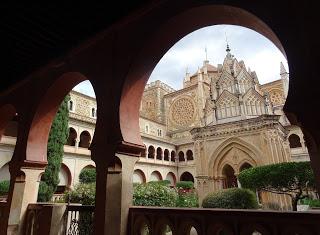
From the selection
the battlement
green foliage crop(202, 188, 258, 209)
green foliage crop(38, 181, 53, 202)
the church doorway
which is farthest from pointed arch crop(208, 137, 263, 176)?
the battlement

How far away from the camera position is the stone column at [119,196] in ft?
10.0

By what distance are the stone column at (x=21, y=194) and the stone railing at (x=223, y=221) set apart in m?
2.69

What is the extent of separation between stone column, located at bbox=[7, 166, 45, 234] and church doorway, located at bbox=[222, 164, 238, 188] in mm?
15950

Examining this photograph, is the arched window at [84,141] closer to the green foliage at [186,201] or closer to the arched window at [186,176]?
the green foliage at [186,201]

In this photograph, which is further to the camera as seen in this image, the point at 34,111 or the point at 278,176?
the point at 278,176

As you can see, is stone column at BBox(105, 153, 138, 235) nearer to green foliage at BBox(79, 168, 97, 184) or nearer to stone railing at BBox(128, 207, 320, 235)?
stone railing at BBox(128, 207, 320, 235)

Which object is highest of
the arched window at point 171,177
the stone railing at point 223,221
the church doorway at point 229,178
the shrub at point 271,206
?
the arched window at point 171,177

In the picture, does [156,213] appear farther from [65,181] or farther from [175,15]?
[65,181]

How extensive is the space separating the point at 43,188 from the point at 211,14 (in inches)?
535

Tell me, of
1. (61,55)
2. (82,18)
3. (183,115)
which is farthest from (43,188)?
(183,115)

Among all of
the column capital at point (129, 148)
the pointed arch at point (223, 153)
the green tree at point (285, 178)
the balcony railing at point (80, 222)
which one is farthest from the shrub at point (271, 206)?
the column capital at point (129, 148)

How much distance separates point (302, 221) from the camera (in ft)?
6.35

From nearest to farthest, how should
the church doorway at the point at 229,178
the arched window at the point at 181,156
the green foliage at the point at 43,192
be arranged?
the green foliage at the point at 43,192 → the church doorway at the point at 229,178 → the arched window at the point at 181,156

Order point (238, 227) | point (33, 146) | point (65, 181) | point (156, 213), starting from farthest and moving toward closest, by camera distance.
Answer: point (65, 181) → point (33, 146) → point (156, 213) → point (238, 227)
